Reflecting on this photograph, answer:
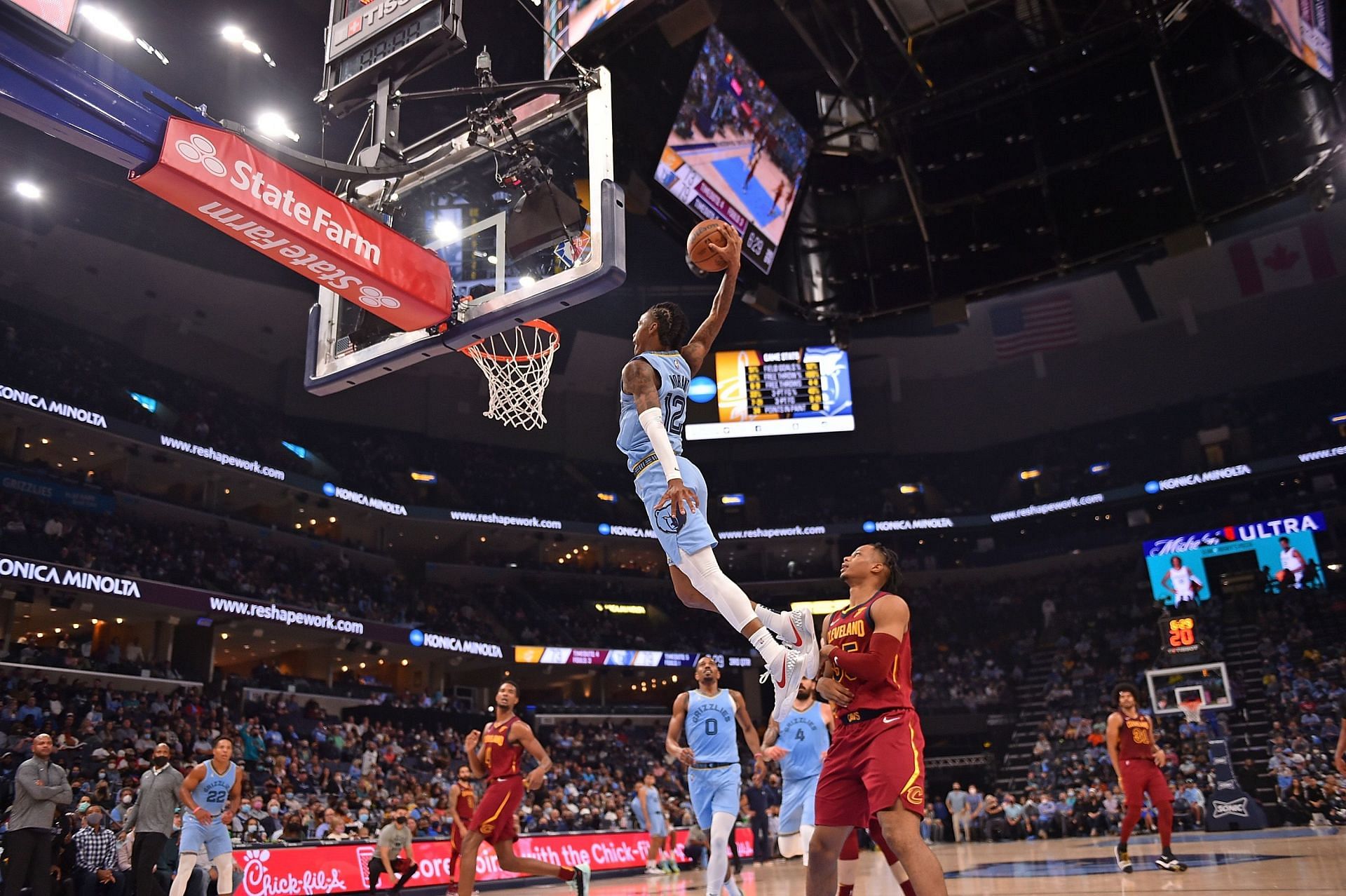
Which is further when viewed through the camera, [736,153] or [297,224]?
[736,153]

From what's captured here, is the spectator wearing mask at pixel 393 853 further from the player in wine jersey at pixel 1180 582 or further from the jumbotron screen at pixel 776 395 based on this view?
the player in wine jersey at pixel 1180 582

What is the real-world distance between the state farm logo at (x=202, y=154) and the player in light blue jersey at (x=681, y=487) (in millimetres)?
2874

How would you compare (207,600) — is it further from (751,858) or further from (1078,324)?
(1078,324)

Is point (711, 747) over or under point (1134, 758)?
over

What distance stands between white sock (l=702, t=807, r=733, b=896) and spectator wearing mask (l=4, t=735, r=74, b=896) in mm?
5456

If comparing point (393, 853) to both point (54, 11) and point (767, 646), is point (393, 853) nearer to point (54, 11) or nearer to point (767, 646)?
point (767, 646)

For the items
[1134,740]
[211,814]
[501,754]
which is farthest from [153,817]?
[1134,740]

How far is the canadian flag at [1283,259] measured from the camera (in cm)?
3077

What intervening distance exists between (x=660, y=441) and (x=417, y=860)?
12.1m

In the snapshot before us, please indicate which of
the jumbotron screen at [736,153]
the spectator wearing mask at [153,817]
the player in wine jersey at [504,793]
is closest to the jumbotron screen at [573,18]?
the jumbotron screen at [736,153]

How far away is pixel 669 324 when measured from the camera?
16.4 feet

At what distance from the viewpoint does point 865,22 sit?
11883 mm

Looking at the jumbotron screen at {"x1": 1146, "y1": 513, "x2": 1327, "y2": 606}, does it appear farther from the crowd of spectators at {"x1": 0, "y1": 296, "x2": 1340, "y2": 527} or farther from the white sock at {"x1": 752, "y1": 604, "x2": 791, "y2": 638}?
the white sock at {"x1": 752, "y1": 604, "x2": 791, "y2": 638}

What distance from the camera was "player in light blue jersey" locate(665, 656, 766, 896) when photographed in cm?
743
